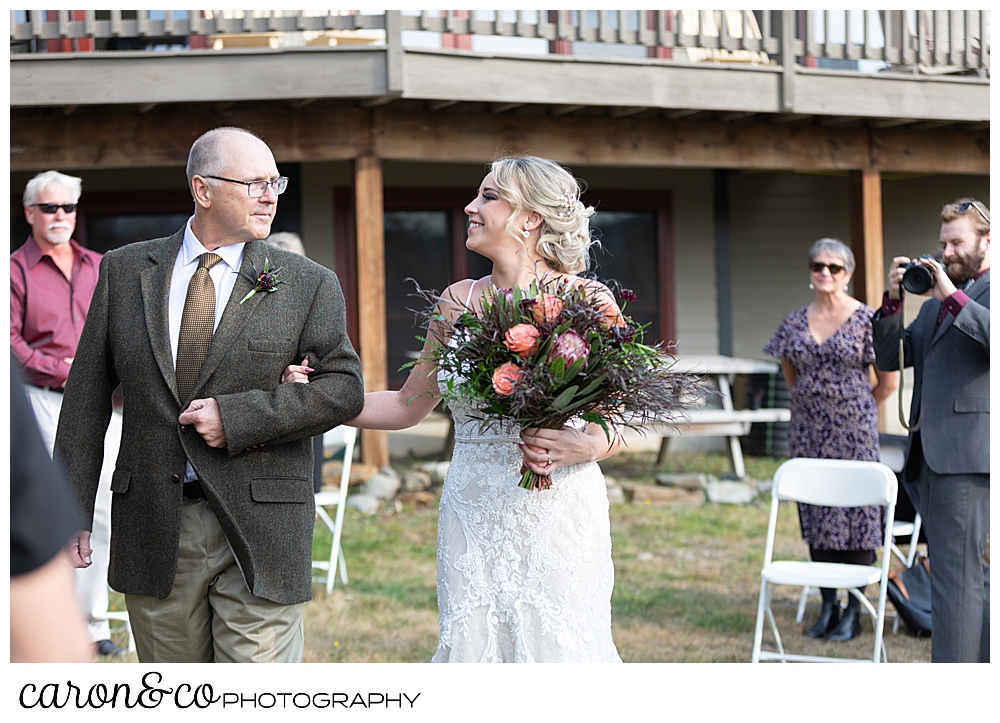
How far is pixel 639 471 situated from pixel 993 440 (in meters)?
6.53

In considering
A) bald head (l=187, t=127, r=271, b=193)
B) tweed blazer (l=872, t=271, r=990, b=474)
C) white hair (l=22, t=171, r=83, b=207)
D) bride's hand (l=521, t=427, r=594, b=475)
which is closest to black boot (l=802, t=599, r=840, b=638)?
tweed blazer (l=872, t=271, r=990, b=474)

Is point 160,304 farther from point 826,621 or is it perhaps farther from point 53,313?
point 826,621

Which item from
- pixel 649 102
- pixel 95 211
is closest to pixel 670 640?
pixel 649 102

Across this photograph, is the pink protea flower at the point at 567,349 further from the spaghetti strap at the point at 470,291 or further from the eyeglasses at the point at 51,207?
the eyeglasses at the point at 51,207

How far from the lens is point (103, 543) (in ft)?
15.7

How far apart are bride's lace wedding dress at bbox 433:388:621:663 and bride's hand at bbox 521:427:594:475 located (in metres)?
0.12

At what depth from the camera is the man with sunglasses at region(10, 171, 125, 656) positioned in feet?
15.2

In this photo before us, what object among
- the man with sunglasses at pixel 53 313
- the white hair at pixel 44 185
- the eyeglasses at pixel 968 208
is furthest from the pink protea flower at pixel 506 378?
the white hair at pixel 44 185

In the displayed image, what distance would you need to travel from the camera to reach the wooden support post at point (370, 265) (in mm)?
8414

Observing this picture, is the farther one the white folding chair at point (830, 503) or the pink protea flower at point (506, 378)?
the white folding chair at point (830, 503)

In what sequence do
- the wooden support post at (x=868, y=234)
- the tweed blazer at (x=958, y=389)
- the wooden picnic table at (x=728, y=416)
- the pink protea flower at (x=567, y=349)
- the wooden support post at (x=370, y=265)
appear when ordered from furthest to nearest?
the wooden picnic table at (x=728, y=416), the wooden support post at (x=868, y=234), the wooden support post at (x=370, y=265), the tweed blazer at (x=958, y=389), the pink protea flower at (x=567, y=349)

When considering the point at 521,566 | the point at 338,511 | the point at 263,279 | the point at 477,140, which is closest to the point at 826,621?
the point at 338,511

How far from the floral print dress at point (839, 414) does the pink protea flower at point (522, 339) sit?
3312 mm

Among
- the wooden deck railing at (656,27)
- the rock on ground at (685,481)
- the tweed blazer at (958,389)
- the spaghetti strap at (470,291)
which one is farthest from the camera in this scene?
the rock on ground at (685,481)
